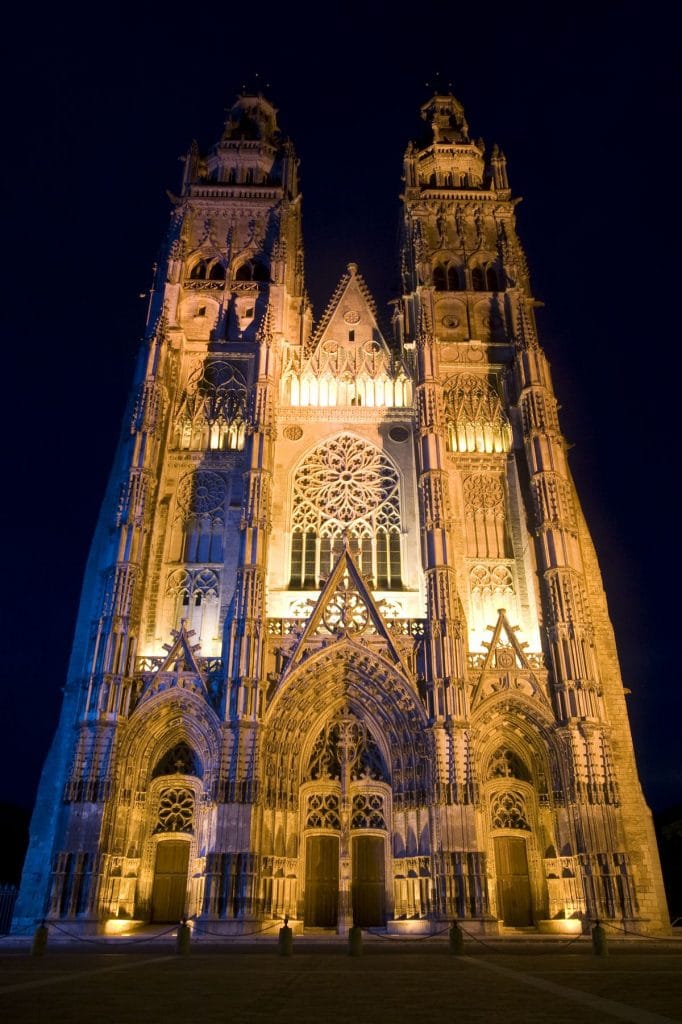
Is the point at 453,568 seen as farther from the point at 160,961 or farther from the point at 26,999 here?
the point at 26,999

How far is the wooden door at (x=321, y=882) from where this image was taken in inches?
862

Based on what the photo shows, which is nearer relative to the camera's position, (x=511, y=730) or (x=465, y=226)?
(x=511, y=730)

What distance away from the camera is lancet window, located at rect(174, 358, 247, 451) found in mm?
29438

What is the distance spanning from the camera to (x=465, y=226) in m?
36.3

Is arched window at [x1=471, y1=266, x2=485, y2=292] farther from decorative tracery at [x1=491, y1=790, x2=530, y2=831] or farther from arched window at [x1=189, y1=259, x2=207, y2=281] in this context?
decorative tracery at [x1=491, y1=790, x2=530, y2=831]

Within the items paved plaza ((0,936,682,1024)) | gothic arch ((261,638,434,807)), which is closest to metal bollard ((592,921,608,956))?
paved plaza ((0,936,682,1024))

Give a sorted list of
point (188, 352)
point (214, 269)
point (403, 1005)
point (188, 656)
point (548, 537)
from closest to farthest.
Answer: point (403, 1005) → point (188, 656) → point (548, 537) → point (188, 352) → point (214, 269)

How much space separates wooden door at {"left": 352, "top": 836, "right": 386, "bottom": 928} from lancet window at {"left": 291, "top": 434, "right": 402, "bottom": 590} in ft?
28.2

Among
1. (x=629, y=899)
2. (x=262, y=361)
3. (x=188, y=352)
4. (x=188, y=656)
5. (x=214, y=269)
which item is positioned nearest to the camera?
(x=629, y=899)

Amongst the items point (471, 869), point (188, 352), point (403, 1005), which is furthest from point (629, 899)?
point (188, 352)

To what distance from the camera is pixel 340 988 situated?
7266 millimetres

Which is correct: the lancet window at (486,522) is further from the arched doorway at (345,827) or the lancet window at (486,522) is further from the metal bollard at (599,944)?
the metal bollard at (599,944)

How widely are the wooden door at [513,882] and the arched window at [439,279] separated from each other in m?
23.9

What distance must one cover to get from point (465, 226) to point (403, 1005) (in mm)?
35905
